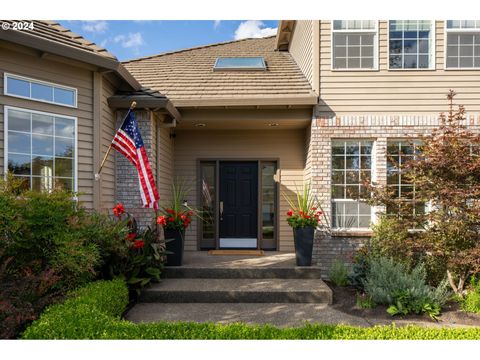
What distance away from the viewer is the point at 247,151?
335 inches

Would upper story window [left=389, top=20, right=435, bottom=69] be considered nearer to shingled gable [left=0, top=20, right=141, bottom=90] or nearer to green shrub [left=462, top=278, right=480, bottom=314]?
green shrub [left=462, top=278, right=480, bottom=314]

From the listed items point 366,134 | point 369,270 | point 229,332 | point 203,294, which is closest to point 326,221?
point 369,270

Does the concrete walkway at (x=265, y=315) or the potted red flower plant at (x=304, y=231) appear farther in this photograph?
the potted red flower plant at (x=304, y=231)

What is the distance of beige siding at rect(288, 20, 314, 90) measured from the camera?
23.9 feet

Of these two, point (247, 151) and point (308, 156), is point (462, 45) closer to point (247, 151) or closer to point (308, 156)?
point (308, 156)

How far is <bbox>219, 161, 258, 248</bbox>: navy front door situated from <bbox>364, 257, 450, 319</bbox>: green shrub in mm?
3392

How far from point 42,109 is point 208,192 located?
13.4 feet

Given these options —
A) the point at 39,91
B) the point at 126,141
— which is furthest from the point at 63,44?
the point at 126,141

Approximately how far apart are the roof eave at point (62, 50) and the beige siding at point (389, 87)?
378 cm

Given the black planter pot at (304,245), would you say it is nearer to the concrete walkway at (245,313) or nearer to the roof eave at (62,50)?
the concrete walkway at (245,313)

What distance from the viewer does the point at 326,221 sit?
696 centimetres

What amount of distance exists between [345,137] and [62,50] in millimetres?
5048

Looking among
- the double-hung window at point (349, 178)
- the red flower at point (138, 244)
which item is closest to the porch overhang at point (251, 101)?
the double-hung window at point (349, 178)

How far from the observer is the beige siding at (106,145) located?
20.4 ft
